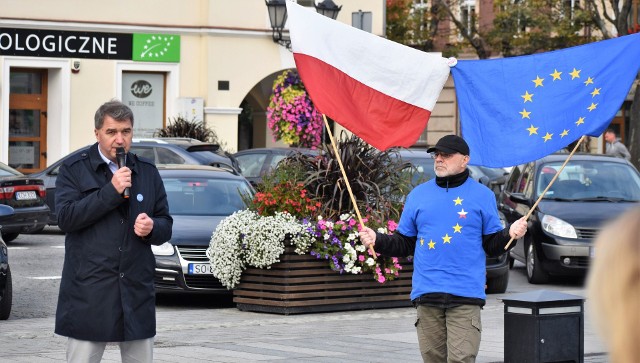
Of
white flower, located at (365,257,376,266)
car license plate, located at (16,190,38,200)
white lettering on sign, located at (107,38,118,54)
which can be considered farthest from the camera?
white lettering on sign, located at (107,38,118,54)

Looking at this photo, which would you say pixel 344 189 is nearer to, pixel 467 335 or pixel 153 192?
pixel 467 335

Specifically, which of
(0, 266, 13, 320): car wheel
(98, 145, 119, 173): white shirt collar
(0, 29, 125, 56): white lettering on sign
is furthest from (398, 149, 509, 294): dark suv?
(0, 29, 125, 56): white lettering on sign

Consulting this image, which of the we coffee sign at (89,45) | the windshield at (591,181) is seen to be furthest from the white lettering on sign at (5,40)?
the windshield at (591,181)

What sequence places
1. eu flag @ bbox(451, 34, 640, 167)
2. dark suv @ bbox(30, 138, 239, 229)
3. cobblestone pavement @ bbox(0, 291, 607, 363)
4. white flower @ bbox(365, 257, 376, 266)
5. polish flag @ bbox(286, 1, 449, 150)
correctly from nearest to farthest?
eu flag @ bbox(451, 34, 640, 167) → polish flag @ bbox(286, 1, 449, 150) → cobblestone pavement @ bbox(0, 291, 607, 363) → white flower @ bbox(365, 257, 376, 266) → dark suv @ bbox(30, 138, 239, 229)

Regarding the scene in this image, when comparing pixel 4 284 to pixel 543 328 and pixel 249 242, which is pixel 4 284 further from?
pixel 543 328

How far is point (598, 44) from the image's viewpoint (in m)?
8.10

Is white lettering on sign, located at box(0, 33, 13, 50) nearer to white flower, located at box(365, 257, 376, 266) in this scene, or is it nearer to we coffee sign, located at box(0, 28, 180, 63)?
we coffee sign, located at box(0, 28, 180, 63)

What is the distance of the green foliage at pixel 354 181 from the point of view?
13.5 metres

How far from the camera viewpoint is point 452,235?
7094mm

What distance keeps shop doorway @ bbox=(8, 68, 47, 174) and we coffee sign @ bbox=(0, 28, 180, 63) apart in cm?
67

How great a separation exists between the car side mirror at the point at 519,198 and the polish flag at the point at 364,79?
898 cm

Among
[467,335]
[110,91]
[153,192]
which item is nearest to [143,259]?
[153,192]

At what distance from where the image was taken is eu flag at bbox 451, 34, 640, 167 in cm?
789

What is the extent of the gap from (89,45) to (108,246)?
26.8 meters
